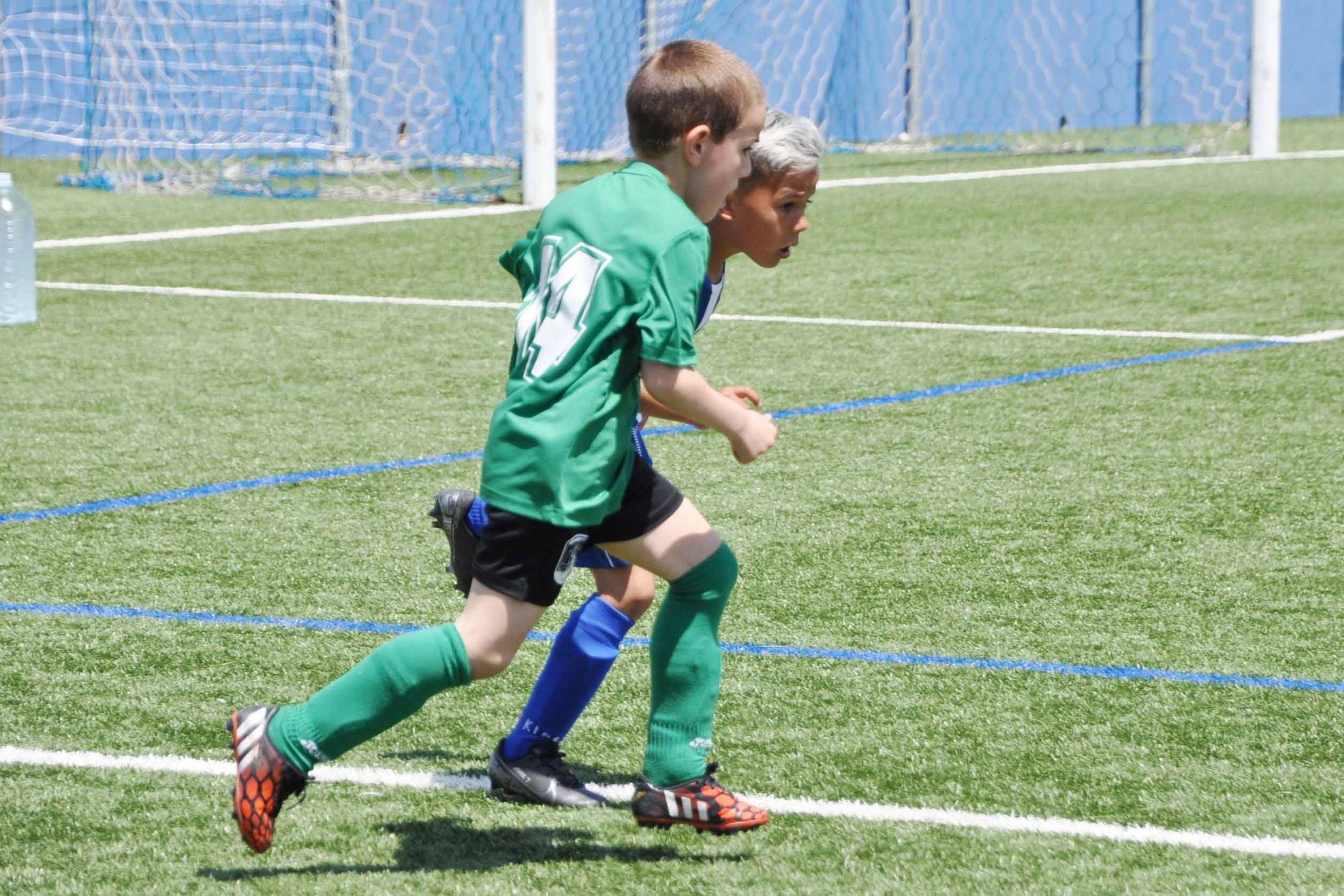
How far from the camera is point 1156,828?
300 cm

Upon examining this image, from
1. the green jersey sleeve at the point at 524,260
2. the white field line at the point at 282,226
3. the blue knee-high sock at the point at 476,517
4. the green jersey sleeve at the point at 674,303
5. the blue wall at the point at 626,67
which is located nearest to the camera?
the green jersey sleeve at the point at 674,303

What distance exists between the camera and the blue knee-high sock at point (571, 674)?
3.18 metres

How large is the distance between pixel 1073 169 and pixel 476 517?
13.5m

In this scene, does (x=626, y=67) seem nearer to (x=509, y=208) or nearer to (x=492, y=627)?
(x=509, y=208)

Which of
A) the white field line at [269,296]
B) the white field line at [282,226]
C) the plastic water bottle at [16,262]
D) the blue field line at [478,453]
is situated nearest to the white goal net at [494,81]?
the white field line at [282,226]

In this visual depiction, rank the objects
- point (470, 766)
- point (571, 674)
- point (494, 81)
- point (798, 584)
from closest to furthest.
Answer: point (571, 674), point (470, 766), point (798, 584), point (494, 81)

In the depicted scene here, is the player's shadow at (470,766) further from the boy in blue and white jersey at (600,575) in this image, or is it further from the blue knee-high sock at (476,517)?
the blue knee-high sock at (476,517)

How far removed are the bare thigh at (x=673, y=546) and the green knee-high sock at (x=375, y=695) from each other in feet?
0.98

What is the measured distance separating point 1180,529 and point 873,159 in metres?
13.3

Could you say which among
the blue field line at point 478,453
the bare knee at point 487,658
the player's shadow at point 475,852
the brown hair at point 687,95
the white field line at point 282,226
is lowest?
the white field line at point 282,226

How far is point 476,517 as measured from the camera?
3.11 metres

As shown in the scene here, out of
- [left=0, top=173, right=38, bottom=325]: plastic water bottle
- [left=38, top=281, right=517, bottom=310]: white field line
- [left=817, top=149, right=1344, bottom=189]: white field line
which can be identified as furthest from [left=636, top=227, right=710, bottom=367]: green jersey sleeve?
[left=817, top=149, right=1344, bottom=189]: white field line

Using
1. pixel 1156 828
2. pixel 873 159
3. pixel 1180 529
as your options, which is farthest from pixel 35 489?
pixel 873 159

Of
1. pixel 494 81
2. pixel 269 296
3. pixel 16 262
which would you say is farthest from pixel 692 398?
pixel 494 81
